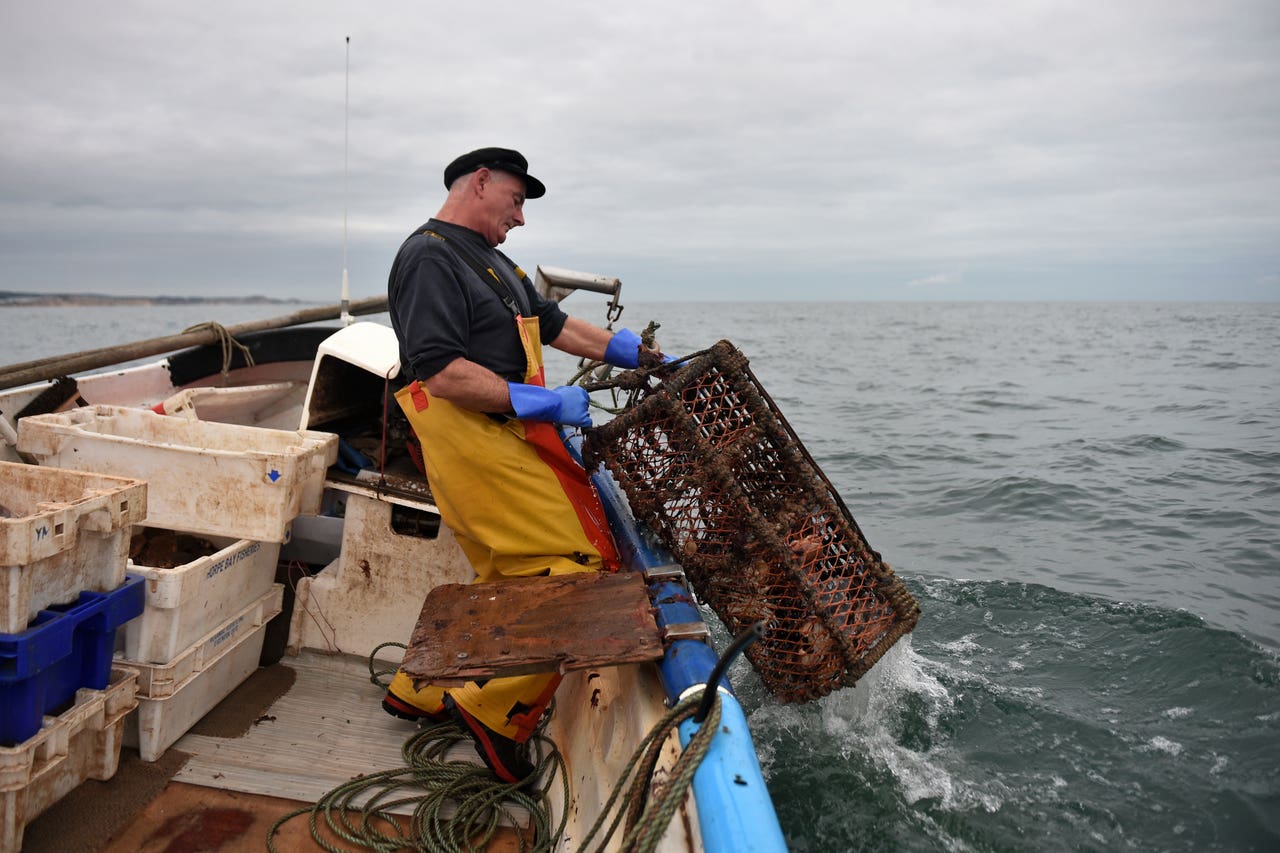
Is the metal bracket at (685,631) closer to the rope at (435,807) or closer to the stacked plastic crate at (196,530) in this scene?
the rope at (435,807)

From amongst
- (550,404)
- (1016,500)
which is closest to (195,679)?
(550,404)

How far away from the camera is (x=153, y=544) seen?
3.63 metres

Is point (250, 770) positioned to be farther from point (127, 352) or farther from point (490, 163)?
point (127, 352)

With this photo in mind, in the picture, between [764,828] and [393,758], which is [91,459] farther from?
[764,828]

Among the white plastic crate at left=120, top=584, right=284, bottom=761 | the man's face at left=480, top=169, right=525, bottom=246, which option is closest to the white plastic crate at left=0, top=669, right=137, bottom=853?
the white plastic crate at left=120, top=584, right=284, bottom=761

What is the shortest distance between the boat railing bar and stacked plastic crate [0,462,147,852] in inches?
81.9

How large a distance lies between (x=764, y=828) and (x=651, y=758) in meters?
0.33

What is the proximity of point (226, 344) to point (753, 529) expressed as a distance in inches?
168

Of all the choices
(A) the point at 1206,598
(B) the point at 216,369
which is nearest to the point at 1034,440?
(A) the point at 1206,598

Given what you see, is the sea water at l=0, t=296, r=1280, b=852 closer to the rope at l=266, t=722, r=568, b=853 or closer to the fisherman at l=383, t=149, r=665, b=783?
the rope at l=266, t=722, r=568, b=853

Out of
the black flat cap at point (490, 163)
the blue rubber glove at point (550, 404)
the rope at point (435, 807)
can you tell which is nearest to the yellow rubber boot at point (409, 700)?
the rope at point (435, 807)

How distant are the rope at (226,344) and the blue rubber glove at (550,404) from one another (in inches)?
135

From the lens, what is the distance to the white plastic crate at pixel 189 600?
2783 mm

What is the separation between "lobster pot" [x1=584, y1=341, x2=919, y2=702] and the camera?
2.70 meters
